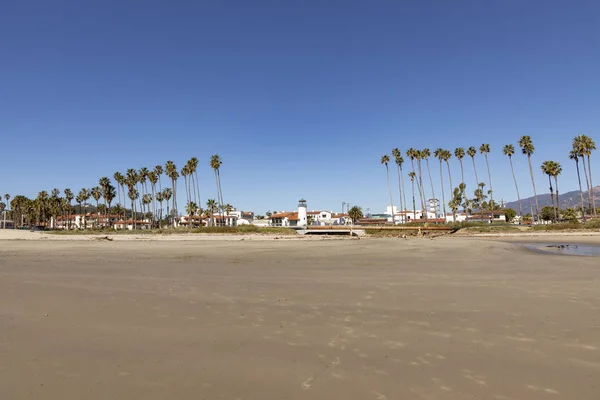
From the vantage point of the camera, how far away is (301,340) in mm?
5707

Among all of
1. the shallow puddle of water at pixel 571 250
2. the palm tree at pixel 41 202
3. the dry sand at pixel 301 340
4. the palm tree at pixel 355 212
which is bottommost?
the shallow puddle of water at pixel 571 250

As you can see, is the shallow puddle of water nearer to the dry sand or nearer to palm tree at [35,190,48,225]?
the dry sand


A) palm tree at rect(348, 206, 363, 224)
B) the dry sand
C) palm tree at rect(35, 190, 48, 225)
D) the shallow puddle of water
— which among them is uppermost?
palm tree at rect(35, 190, 48, 225)

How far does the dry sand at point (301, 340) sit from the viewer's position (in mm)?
4070

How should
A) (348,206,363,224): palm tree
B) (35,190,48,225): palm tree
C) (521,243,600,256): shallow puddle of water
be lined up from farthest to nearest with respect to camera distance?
(348,206,363,224): palm tree, (35,190,48,225): palm tree, (521,243,600,256): shallow puddle of water

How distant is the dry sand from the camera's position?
4070 millimetres

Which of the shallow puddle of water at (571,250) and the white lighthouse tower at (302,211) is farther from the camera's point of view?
the white lighthouse tower at (302,211)

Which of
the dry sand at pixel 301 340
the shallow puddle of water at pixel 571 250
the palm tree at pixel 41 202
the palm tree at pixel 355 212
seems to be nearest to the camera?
the dry sand at pixel 301 340

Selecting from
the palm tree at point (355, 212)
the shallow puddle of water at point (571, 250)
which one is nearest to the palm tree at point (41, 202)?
the palm tree at point (355, 212)

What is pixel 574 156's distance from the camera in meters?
82.6

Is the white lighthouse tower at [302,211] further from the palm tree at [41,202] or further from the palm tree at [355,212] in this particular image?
the palm tree at [41,202]

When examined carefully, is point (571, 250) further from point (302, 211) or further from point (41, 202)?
point (41, 202)

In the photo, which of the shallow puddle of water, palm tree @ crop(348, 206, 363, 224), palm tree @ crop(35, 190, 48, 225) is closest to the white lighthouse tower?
palm tree @ crop(348, 206, 363, 224)

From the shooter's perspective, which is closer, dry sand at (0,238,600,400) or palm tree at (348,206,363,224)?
dry sand at (0,238,600,400)
